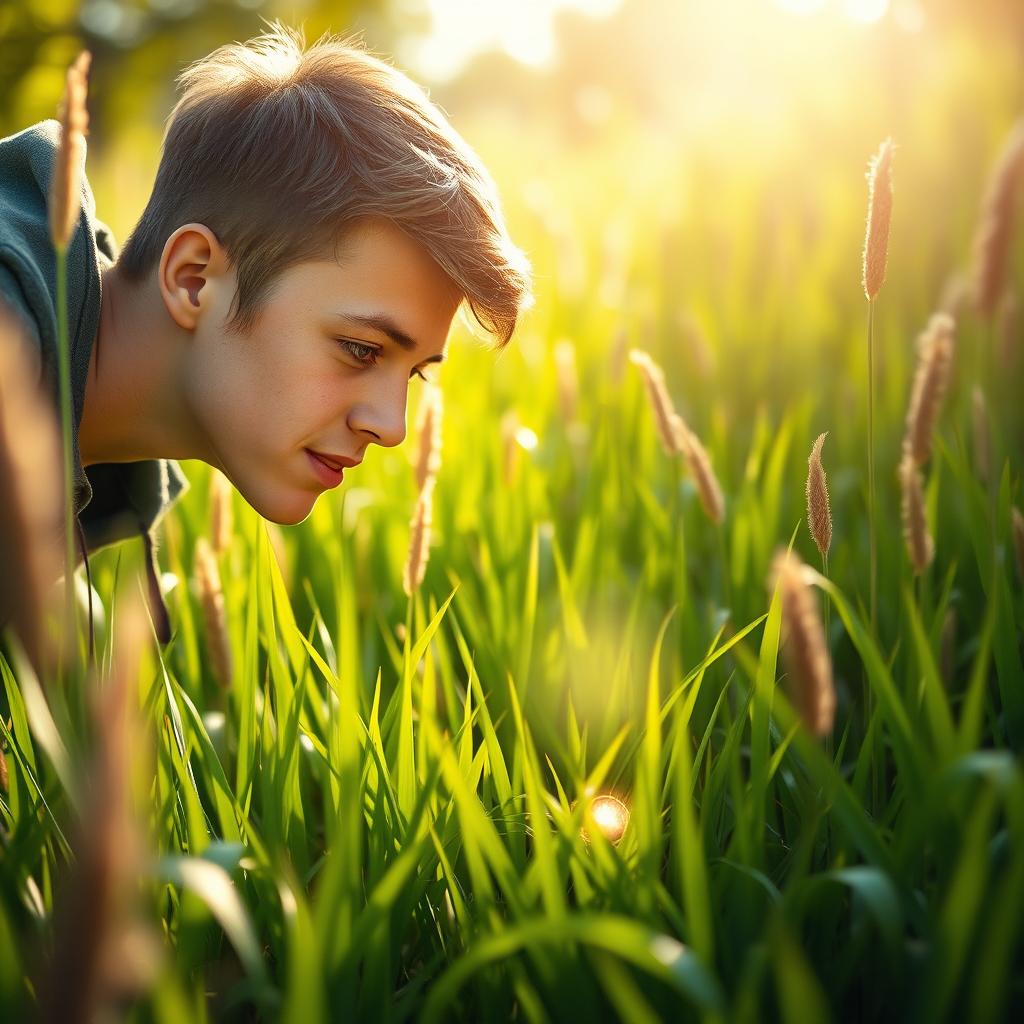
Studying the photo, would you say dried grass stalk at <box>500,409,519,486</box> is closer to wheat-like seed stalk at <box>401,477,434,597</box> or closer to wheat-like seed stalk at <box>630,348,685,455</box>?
wheat-like seed stalk at <box>630,348,685,455</box>

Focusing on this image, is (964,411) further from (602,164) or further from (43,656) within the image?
(602,164)

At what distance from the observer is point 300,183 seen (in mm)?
1469

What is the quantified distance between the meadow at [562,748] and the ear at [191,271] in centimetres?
26

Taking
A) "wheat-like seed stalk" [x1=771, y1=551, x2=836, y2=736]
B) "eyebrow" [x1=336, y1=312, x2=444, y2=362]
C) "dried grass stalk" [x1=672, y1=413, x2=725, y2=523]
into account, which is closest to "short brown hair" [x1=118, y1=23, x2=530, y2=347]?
"eyebrow" [x1=336, y1=312, x2=444, y2=362]

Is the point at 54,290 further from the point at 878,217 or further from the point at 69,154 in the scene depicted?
the point at 878,217

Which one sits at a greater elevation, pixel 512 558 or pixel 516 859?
pixel 512 558

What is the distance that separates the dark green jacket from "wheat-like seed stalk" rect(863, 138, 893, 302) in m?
0.87

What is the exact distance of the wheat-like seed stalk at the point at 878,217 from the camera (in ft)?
3.29

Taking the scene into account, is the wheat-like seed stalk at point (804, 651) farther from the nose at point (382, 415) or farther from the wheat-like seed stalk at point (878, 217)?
the nose at point (382, 415)

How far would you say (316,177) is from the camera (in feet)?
4.80

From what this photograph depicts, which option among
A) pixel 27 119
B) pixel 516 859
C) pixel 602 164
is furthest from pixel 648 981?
pixel 602 164

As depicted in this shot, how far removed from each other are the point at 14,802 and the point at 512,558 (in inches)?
37.3

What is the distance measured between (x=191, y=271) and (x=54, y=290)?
0.18 meters

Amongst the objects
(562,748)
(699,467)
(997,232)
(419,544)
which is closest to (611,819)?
(562,748)
